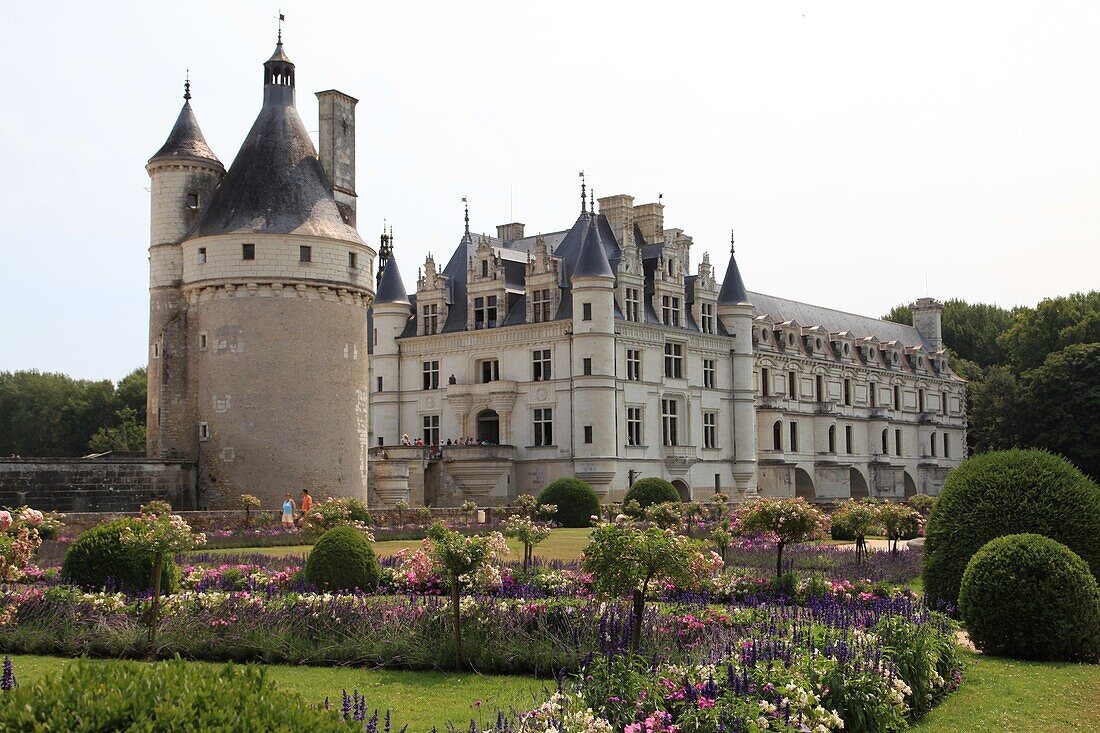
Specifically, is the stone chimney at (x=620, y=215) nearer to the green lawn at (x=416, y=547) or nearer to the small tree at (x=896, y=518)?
the green lawn at (x=416, y=547)

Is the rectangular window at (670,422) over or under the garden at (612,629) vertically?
over

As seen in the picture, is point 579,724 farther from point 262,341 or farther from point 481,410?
point 481,410

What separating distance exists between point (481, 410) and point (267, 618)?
33945mm

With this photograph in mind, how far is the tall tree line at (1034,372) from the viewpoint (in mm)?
54156

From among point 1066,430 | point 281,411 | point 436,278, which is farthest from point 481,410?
point 1066,430

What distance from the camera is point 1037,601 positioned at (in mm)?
11859

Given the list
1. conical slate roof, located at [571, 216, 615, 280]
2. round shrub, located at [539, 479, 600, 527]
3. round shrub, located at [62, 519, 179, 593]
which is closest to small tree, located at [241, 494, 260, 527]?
round shrub, located at [539, 479, 600, 527]

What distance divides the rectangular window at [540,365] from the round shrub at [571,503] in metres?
8.81

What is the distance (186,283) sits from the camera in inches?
1326

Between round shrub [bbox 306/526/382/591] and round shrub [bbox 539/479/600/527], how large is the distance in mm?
20106

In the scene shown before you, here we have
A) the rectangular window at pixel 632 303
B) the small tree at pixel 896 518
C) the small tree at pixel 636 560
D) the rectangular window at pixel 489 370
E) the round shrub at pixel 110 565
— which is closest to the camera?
the small tree at pixel 636 560

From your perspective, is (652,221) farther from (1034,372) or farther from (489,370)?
(1034,372)

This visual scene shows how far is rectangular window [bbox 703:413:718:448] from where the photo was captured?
4875 cm

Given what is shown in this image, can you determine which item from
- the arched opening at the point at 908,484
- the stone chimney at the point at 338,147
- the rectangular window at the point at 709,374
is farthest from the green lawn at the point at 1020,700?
the arched opening at the point at 908,484
